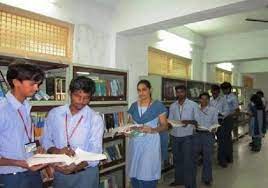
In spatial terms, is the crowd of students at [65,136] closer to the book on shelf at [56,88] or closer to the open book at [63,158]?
the open book at [63,158]

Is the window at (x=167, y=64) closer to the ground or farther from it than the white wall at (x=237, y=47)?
closer to the ground

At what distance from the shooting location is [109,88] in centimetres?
396

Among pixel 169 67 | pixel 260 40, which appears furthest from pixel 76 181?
pixel 260 40

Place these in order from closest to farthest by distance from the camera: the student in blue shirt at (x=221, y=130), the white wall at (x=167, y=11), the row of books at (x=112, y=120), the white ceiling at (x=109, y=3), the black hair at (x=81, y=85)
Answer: the black hair at (x=81, y=85), the white wall at (x=167, y=11), the row of books at (x=112, y=120), the white ceiling at (x=109, y=3), the student in blue shirt at (x=221, y=130)

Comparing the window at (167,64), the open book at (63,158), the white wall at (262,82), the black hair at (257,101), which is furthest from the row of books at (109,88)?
the white wall at (262,82)

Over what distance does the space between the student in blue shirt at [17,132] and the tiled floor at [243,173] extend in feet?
11.1

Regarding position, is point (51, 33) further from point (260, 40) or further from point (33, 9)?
point (260, 40)

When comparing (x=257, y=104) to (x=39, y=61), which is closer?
(x=39, y=61)

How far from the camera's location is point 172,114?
4570 millimetres

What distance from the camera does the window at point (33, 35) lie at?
349 cm

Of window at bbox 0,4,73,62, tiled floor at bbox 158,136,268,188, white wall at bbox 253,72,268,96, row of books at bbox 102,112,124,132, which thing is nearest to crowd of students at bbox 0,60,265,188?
row of books at bbox 102,112,124,132

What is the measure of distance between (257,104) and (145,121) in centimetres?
599

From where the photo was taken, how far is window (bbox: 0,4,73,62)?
3494 mm

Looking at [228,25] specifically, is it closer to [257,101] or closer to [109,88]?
[257,101]
